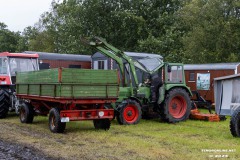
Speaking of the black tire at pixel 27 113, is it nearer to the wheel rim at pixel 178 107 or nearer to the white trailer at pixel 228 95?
the wheel rim at pixel 178 107

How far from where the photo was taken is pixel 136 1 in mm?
33469

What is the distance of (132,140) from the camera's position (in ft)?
32.9

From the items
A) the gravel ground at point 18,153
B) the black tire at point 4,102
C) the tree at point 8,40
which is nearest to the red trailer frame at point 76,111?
the gravel ground at point 18,153

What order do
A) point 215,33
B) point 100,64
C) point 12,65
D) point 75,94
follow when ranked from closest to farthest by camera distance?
point 75,94
point 12,65
point 100,64
point 215,33

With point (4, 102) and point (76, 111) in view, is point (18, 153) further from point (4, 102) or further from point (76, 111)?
point (4, 102)

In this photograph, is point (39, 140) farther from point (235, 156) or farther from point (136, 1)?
point (136, 1)

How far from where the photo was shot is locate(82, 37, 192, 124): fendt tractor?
14289mm

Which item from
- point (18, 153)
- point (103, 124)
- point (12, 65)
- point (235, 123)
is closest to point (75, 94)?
point (103, 124)

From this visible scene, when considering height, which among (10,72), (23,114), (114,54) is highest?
(114,54)

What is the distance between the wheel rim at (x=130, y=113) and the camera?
13.5 m

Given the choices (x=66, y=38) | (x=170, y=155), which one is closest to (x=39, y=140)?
(x=170, y=155)

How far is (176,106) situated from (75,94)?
5.16 m

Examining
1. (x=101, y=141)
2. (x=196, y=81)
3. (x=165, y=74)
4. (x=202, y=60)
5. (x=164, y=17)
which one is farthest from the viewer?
(x=164, y=17)

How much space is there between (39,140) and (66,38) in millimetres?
23267
